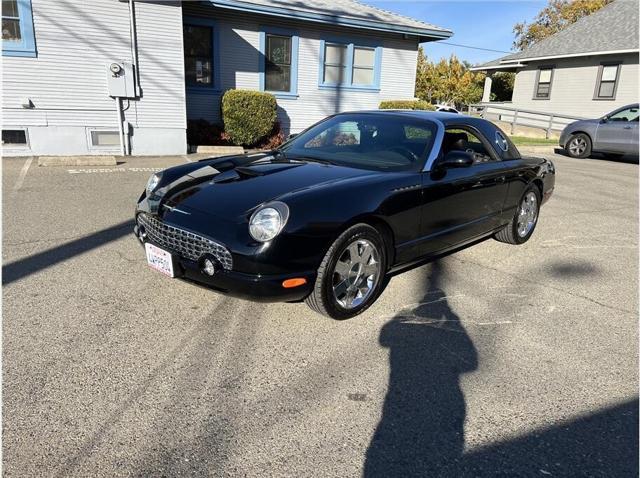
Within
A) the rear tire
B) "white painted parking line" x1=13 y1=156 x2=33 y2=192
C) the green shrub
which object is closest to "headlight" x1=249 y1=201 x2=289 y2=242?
the rear tire

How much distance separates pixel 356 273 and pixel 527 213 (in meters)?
3.01

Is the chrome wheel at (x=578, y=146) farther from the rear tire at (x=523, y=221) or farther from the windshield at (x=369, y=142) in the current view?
the windshield at (x=369, y=142)

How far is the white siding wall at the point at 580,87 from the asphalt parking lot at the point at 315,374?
1902 centimetres

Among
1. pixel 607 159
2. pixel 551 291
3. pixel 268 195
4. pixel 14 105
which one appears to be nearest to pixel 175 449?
pixel 268 195

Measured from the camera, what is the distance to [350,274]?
11.4 feet

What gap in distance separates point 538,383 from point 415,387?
0.75 m

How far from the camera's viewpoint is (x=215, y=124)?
12.6 metres

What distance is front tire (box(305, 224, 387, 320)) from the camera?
3262mm

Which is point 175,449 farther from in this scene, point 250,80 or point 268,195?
point 250,80

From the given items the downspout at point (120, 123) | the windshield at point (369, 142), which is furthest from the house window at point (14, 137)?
the windshield at point (369, 142)

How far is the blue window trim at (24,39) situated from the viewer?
367 inches

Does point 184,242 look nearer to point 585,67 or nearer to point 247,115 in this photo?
point 247,115

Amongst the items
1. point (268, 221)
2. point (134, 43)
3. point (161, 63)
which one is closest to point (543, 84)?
point (161, 63)

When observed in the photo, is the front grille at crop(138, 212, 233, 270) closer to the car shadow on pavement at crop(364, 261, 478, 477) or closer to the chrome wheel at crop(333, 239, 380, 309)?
the chrome wheel at crop(333, 239, 380, 309)
